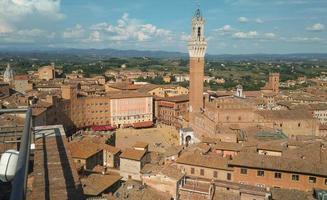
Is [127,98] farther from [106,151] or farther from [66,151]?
[66,151]

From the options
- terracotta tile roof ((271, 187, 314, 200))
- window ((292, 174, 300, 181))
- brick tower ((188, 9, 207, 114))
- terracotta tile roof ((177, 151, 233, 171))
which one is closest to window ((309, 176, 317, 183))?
window ((292, 174, 300, 181))

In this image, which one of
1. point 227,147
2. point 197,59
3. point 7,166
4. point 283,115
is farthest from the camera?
point 197,59

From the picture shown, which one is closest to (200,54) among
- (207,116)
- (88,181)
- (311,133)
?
(207,116)

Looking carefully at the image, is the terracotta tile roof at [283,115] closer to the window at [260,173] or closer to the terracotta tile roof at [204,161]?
the terracotta tile roof at [204,161]

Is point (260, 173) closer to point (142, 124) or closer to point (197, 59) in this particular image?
point (197, 59)

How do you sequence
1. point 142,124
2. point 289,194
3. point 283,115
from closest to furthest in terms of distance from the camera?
1. point 289,194
2. point 283,115
3. point 142,124

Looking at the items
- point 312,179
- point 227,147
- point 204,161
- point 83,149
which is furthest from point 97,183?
point 312,179

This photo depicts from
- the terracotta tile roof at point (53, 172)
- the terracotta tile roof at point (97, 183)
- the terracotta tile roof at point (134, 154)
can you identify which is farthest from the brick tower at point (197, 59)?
the terracotta tile roof at point (53, 172)
